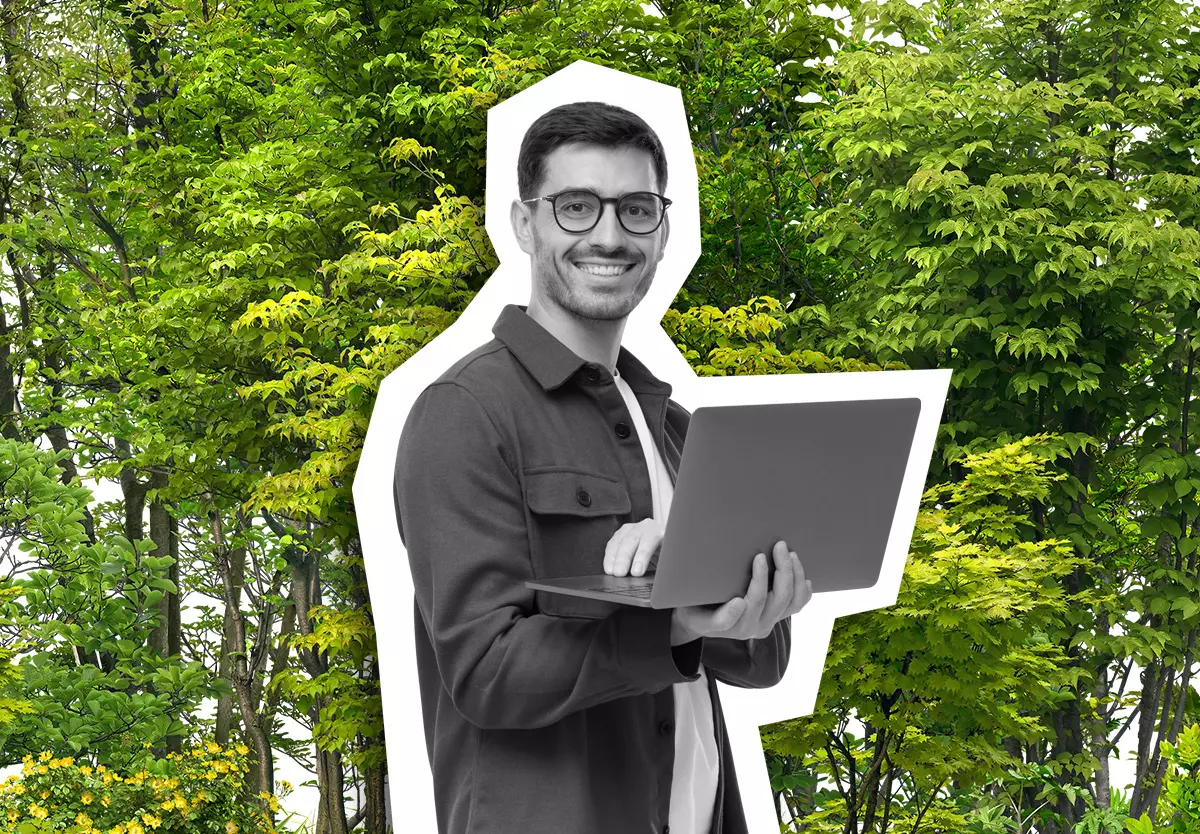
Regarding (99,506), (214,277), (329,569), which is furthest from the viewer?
(99,506)

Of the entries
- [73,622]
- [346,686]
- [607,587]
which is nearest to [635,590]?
[607,587]

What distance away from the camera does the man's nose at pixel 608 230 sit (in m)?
1.95

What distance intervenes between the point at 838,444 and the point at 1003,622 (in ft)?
10.4

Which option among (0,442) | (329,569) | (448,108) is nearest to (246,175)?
(448,108)

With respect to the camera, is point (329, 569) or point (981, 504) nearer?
point (981, 504)

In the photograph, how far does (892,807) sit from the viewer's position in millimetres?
5223

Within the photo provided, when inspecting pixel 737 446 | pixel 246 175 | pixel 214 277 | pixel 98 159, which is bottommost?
pixel 737 446

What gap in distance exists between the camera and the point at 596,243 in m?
1.95

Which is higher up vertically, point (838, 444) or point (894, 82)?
point (894, 82)

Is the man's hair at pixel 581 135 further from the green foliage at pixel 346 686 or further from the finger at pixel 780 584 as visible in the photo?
the green foliage at pixel 346 686

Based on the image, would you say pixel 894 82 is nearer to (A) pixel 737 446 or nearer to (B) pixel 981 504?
(B) pixel 981 504

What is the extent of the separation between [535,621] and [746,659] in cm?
39

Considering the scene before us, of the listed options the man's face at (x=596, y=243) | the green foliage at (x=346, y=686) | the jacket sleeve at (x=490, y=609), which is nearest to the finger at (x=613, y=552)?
the jacket sleeve at (x=490, y=609)

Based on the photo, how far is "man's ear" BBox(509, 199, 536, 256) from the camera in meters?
2.01
